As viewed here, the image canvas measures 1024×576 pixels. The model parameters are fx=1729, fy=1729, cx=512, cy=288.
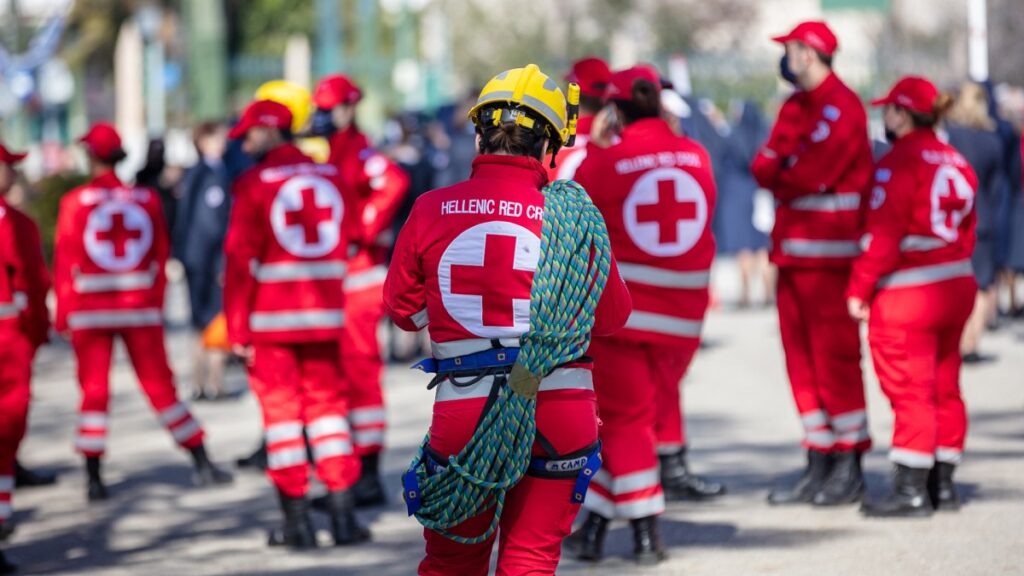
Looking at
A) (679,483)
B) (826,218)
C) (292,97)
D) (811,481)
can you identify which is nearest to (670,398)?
(679,483)

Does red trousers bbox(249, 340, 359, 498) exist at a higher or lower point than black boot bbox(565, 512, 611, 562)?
higher

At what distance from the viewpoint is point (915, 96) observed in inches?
321

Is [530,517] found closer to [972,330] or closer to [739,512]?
[739,512]

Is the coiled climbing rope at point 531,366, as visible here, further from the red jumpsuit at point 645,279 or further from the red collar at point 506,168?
the red jumpsuit at point 645,279

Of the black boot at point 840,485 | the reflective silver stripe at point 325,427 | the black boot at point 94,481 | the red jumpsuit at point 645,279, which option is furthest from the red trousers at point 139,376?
the black boot at point 840,485

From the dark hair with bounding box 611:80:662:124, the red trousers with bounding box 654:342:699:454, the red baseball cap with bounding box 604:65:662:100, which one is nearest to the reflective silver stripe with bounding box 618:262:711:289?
the red trousers with bounding box 654:342:699:454

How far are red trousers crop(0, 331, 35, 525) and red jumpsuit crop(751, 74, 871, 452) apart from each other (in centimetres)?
373

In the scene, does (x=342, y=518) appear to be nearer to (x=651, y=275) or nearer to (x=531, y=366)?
(x=651, y=275)

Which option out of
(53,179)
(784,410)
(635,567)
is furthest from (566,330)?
(53,179)

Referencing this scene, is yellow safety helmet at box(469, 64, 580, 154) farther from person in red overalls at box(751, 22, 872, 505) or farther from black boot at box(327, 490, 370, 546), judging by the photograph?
black boot at box(327, 490, 370, 546)

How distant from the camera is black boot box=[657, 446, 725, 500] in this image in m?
8.94

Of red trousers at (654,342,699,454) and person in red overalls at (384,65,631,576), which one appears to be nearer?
person in red overalls at (384,65,631,576)

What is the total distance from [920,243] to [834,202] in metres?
0.52

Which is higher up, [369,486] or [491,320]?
[491,320]
